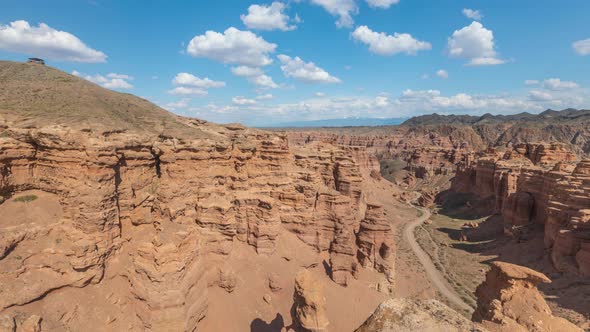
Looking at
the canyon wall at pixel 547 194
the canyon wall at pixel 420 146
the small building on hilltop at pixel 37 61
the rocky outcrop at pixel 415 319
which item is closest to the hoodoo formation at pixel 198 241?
the rocky outcrop at pixel 415 319

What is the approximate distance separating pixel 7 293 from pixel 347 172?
121 ft

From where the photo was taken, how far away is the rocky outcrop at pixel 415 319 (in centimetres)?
687

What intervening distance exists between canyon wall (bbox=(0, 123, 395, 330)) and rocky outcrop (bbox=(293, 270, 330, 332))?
5.92 m

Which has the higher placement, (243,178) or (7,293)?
(243,178)

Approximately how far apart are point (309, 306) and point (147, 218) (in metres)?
12.8

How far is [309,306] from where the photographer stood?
1909 cm

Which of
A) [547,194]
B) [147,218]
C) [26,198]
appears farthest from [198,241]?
[547,194]

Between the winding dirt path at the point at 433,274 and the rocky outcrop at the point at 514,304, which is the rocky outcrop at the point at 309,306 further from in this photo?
the winding dirt path at the point at 433,274

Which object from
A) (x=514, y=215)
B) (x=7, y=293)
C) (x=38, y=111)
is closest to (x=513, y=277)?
(x=7, y=293)

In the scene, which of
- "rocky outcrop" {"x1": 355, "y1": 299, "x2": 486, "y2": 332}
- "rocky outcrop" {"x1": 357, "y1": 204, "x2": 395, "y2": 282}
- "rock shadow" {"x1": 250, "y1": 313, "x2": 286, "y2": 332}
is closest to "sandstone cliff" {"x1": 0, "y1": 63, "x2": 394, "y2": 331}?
"rocky outcrop" {"x1": 357, "y1": 204, "x2": 395, "y2": 282}

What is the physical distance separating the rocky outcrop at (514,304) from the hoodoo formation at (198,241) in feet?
0.27

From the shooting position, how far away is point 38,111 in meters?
20.5

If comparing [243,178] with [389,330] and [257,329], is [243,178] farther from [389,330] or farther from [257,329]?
[389,330]

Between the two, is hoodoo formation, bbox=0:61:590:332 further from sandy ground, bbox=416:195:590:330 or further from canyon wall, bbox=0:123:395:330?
sandy ground, bbox=416:195:590:330
